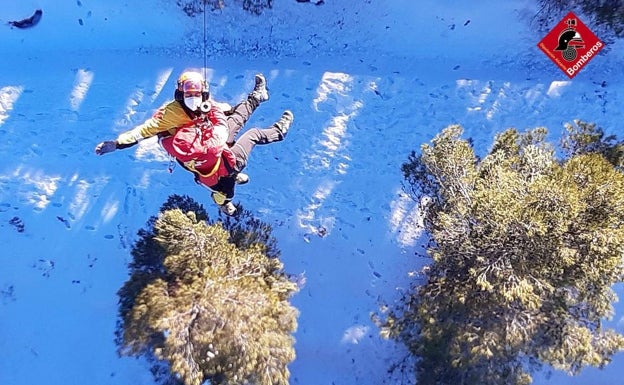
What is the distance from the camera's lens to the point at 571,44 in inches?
453

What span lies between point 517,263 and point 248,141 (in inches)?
161

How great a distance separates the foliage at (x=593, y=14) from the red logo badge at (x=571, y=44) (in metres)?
0.14

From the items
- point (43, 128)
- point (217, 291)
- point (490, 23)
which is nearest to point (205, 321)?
point (217, 291)

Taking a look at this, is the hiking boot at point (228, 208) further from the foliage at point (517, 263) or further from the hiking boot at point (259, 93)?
the foliage at point (517, 263)

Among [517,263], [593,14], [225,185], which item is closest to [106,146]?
[225,185]

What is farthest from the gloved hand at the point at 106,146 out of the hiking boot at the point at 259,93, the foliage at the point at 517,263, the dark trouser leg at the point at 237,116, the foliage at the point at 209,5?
the foliage at the point at 209,5

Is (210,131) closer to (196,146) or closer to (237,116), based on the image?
(196,146)

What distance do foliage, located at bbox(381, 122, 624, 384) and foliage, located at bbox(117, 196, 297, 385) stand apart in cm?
200

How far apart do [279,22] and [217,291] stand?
19.7 ft

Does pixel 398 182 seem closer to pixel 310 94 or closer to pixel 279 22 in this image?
pixel 310 94

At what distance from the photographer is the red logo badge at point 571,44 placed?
11477 millimetres

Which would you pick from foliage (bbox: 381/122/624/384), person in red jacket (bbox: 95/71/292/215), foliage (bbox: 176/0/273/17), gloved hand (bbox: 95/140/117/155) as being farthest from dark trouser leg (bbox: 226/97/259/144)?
foliage (bbox: 176/0/273/17)

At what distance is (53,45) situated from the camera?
11258mm

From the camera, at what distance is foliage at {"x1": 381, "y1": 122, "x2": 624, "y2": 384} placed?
304 inches
